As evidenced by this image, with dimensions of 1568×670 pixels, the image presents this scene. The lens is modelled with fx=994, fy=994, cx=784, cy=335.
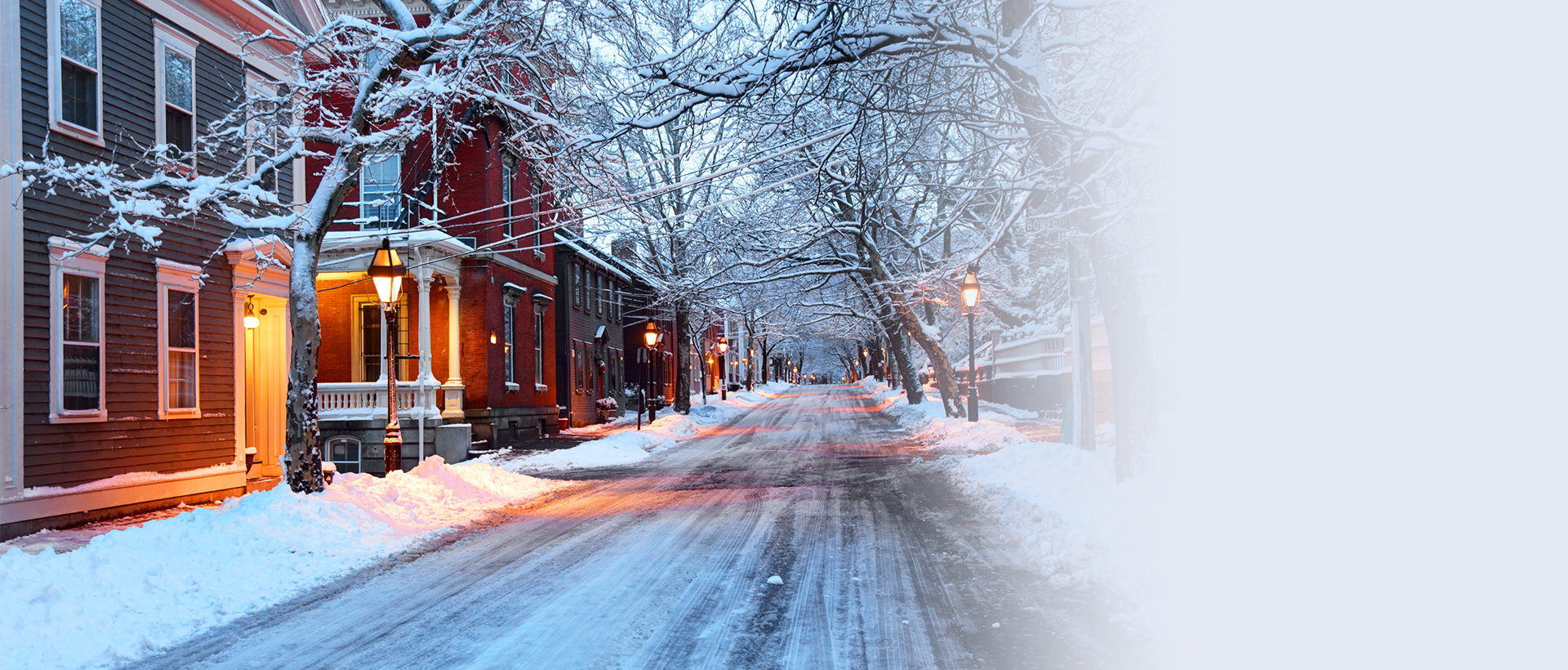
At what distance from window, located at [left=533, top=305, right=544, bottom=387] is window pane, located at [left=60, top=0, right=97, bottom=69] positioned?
1702cm

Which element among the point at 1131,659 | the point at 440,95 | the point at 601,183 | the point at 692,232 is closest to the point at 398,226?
the point at 692,232

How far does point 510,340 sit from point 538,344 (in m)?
2.48

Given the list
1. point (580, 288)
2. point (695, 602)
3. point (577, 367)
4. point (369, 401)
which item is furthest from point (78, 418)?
point (580, 288)

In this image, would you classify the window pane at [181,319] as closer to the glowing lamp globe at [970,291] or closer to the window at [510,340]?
the window at [510,340]

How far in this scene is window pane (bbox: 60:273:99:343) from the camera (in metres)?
12.5

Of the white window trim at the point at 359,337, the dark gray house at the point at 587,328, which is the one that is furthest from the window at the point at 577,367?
the white window trim at the point at 359,337

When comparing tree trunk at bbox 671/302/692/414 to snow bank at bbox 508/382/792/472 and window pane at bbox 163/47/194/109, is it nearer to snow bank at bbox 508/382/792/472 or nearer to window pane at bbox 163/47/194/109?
snow bank at bbox 508/382/792/472

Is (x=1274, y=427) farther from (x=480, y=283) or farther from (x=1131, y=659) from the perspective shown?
(x=480, y=283)

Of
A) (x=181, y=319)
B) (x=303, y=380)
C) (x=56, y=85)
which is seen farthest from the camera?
(x=181, y=319)

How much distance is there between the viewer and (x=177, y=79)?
14719 millimetres

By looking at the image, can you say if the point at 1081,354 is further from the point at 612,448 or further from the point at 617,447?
the point at 617,447

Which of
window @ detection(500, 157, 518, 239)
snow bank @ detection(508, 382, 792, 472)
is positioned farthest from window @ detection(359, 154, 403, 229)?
snow bank @ detection(508, 382, 792, 472)

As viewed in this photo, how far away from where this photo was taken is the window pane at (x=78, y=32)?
1248 cm

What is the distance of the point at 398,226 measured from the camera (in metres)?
24.5
